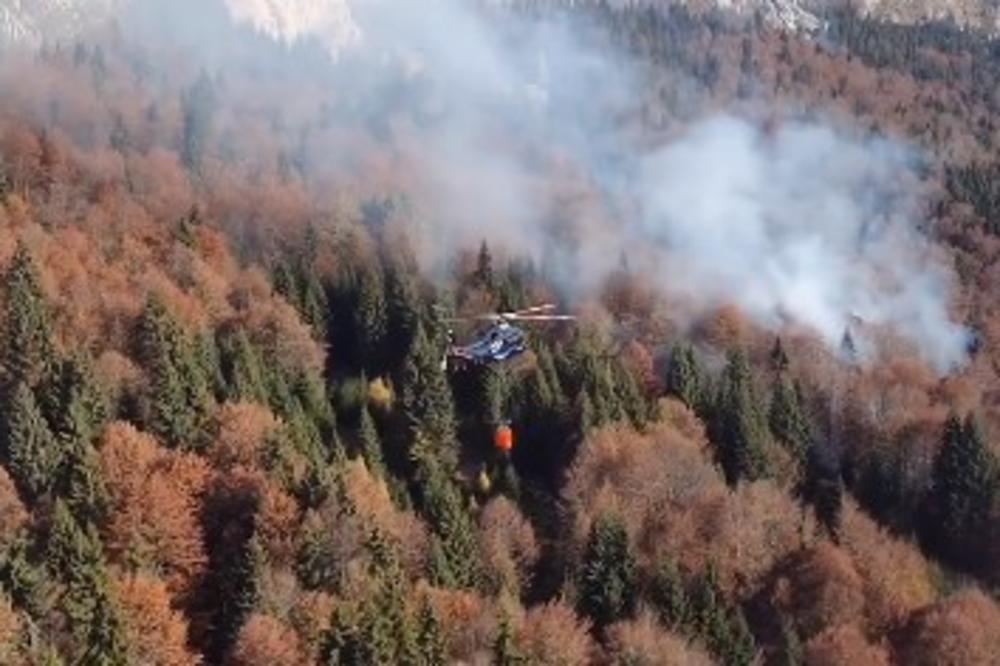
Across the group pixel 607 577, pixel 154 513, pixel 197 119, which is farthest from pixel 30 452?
pixel 197 119

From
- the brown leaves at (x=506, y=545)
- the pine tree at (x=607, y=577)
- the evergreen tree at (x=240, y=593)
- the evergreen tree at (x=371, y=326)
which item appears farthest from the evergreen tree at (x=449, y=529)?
the evergreen tree at (x=371, y=326)

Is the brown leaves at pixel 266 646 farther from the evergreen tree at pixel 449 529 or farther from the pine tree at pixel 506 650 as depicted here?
the evergreen tree at pixel 449 529

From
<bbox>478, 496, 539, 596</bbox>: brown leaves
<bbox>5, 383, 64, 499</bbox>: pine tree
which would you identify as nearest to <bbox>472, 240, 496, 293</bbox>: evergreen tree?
<bbox>478, 496, 539, 596</bbox>: brown leaves

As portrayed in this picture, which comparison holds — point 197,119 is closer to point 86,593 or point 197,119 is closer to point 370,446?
point 370,446

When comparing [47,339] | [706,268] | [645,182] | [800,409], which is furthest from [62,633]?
[645,182]

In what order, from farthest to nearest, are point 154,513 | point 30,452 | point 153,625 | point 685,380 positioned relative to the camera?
point 685,380 → point 30,452 → point 154,513 → point 153,625

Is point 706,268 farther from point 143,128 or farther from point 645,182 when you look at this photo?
point 143,128

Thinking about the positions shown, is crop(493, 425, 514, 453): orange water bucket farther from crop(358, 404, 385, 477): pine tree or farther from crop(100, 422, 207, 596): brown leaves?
crop(100, 422, 207, 596): brown leaves
